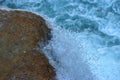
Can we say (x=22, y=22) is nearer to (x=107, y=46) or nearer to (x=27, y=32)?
(x=27, y=32)

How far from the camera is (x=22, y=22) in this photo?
6.73 metres

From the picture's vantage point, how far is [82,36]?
311 inches

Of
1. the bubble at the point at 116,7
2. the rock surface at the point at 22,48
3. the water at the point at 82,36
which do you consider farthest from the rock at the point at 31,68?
the bubble at the point at 116,7

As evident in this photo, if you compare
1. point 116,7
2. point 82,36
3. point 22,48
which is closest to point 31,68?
point 22,48

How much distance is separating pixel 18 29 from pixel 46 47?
858 mm

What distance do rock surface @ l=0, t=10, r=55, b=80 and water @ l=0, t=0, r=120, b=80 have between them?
11.8 inches

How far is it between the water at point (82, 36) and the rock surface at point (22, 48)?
0.30m

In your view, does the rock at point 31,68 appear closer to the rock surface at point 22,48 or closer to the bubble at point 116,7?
the rock surface at point 22,48

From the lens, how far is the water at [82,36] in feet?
21.1

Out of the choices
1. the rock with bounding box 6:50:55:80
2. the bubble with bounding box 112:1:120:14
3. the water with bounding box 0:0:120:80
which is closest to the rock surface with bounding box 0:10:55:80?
the rock with bounding box 6:50:55:80

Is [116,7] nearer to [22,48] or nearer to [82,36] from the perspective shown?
[82,36]

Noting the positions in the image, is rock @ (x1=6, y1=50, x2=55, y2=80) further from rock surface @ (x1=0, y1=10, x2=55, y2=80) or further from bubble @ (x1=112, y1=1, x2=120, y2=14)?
bubble @ (x1=112, y1=1, x2=120, y2=14)

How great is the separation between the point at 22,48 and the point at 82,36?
246 cm

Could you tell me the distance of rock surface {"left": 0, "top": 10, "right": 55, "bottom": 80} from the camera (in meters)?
5.59
